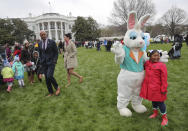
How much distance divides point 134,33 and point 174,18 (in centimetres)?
4967

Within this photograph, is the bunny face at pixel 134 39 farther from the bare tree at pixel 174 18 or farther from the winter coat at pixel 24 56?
the bare tree at pixel 174 18

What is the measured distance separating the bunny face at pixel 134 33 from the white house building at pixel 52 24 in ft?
192

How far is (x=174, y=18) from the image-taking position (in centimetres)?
4356

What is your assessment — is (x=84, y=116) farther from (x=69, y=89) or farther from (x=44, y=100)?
(x=69, y=89)

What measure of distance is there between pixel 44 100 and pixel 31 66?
2.20 m

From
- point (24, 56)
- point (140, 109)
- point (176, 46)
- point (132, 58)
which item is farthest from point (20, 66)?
point (176, 46)

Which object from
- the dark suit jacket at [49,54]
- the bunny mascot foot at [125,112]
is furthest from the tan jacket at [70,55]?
the bunny mascot foot at [125,112]

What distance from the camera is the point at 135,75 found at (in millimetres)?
2764

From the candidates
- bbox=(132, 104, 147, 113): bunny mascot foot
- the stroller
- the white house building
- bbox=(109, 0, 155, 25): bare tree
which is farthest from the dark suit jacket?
the white house building

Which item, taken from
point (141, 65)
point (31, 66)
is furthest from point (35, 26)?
point (141, 65)

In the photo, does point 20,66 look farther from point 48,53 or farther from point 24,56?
point 48,53

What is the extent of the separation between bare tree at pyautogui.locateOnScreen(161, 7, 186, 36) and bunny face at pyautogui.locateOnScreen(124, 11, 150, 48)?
4679 cm

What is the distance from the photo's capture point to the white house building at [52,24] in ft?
188

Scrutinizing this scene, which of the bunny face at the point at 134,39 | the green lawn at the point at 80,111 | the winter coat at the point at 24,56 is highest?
the bunny face at the point at 134,39
